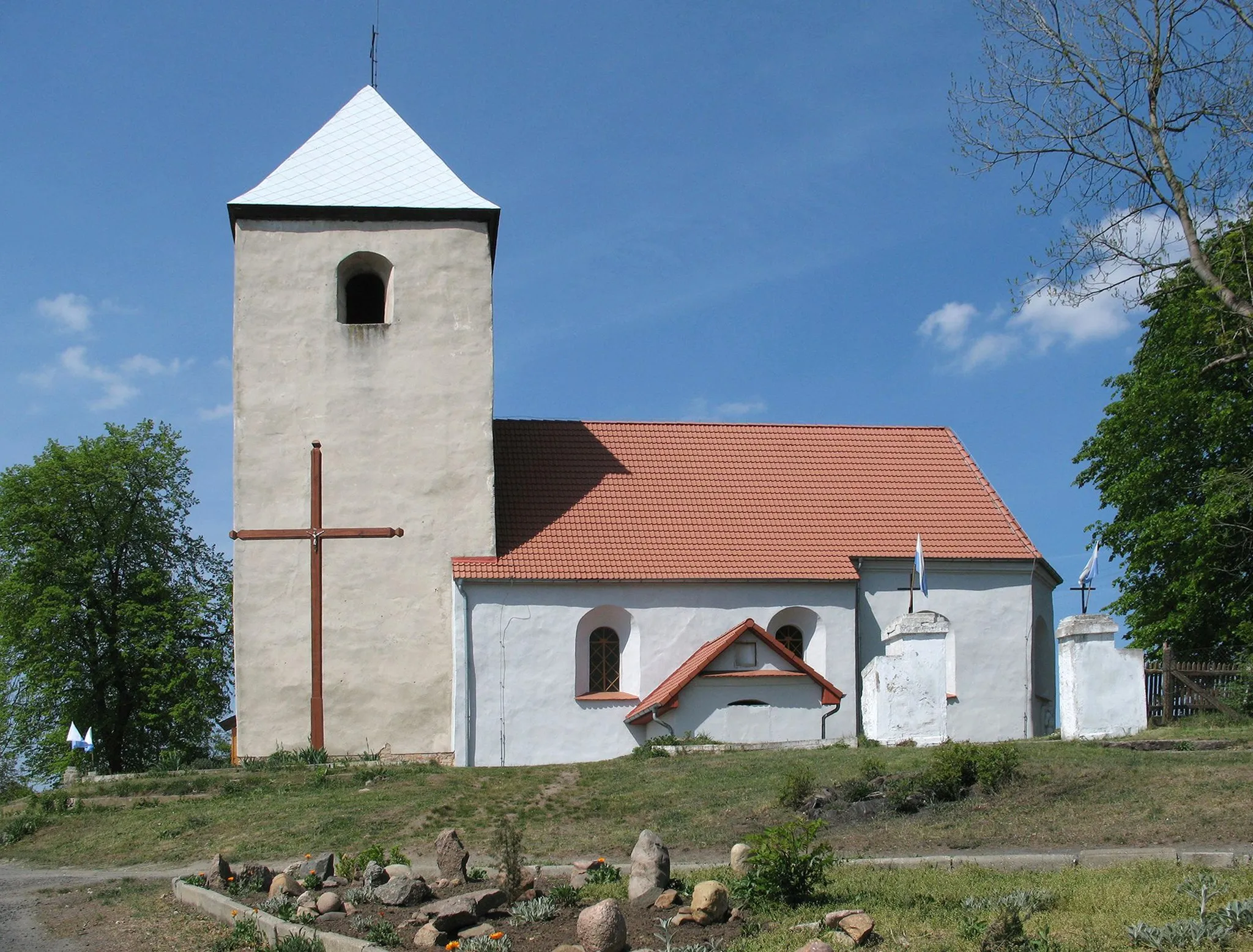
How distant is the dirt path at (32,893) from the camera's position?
33.4 ft

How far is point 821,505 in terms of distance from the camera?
26125mm

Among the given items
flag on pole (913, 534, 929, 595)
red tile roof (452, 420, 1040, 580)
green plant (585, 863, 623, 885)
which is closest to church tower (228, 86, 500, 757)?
red tile roof (452, 420, 1040, 580)

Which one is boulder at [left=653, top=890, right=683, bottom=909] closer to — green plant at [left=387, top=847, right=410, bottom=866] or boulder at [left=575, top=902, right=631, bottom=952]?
boulder at [left=575, top=902, right=631, bottom=952]

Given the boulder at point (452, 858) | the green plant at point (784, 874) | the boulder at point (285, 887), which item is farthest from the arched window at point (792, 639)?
the green plant at point (784, 874)

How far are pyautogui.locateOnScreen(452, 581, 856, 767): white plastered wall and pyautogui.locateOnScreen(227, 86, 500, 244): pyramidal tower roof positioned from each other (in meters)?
7.11

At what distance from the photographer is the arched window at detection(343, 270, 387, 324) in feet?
81.4

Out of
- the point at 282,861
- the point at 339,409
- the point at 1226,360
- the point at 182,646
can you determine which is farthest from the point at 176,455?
the point at 1226,360

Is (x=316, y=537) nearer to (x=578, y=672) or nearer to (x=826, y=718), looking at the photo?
(x=578, y=672)

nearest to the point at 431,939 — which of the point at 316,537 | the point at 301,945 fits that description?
the point at 301,945

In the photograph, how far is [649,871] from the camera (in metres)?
9.35

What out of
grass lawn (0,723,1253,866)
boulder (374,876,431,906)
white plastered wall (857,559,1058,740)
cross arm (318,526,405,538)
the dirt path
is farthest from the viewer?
white plastered wall (857,559,1058,740)

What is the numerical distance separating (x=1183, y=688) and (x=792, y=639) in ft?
23.2

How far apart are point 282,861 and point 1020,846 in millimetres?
7564

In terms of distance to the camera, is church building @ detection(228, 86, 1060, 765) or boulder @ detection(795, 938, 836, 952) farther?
church building @ detection(228, 86, 1060, 765)
